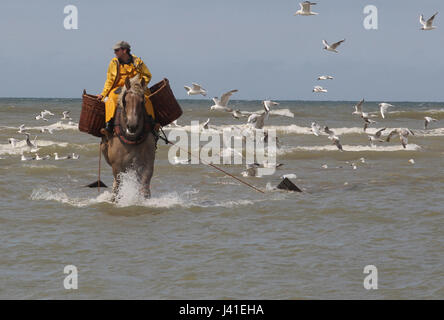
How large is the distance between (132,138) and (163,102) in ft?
2.70

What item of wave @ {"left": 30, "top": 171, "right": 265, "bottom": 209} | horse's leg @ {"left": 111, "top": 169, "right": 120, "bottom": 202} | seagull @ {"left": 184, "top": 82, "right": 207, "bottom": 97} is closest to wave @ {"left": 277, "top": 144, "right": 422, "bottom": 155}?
seagull @ {"left": 184, "top": 82, "right": 207, "bottom": 97}

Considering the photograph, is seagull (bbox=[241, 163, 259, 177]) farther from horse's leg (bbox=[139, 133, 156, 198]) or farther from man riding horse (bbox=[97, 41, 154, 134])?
man riding horse (bbox=[97, 41, 154, 134])

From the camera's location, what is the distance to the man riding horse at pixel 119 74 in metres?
10.9

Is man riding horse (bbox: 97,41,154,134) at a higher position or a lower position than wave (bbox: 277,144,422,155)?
higher

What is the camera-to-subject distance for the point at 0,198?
1199 cm

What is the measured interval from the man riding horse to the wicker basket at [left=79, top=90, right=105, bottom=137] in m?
0.10

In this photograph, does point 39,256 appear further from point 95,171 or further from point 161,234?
point 95,171

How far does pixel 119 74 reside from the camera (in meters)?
11.0

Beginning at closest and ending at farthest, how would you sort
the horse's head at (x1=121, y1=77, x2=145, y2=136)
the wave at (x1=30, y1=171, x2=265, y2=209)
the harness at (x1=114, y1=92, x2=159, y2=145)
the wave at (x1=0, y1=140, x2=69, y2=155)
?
the horse's head at (x1=121, y1=77, x2=145, y2=136) → the harness at (x1=114, y1=92, x2=159, y2=145) → the wave at (x1=30, y1=171, x2=265, y2=209) → the wave at (x1=0, y1=140, x2=69, y2=155)

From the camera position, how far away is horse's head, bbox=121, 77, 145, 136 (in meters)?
10.5

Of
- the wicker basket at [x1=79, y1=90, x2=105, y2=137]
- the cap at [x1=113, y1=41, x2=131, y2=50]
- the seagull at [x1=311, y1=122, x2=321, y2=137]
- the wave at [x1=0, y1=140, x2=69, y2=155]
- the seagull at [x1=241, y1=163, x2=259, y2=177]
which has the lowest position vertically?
the seagull at [x1=241, y1=163, x2=259, y2=177]

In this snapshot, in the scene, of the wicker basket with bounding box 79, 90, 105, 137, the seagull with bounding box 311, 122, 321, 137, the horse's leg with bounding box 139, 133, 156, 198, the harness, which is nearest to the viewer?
the harness

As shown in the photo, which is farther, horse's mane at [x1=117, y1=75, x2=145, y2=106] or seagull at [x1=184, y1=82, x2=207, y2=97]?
seagull at [x1=184, y1=82, x2=207, y2=97]

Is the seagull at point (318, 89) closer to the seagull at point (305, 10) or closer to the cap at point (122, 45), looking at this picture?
the seagull at point (305, 10)
